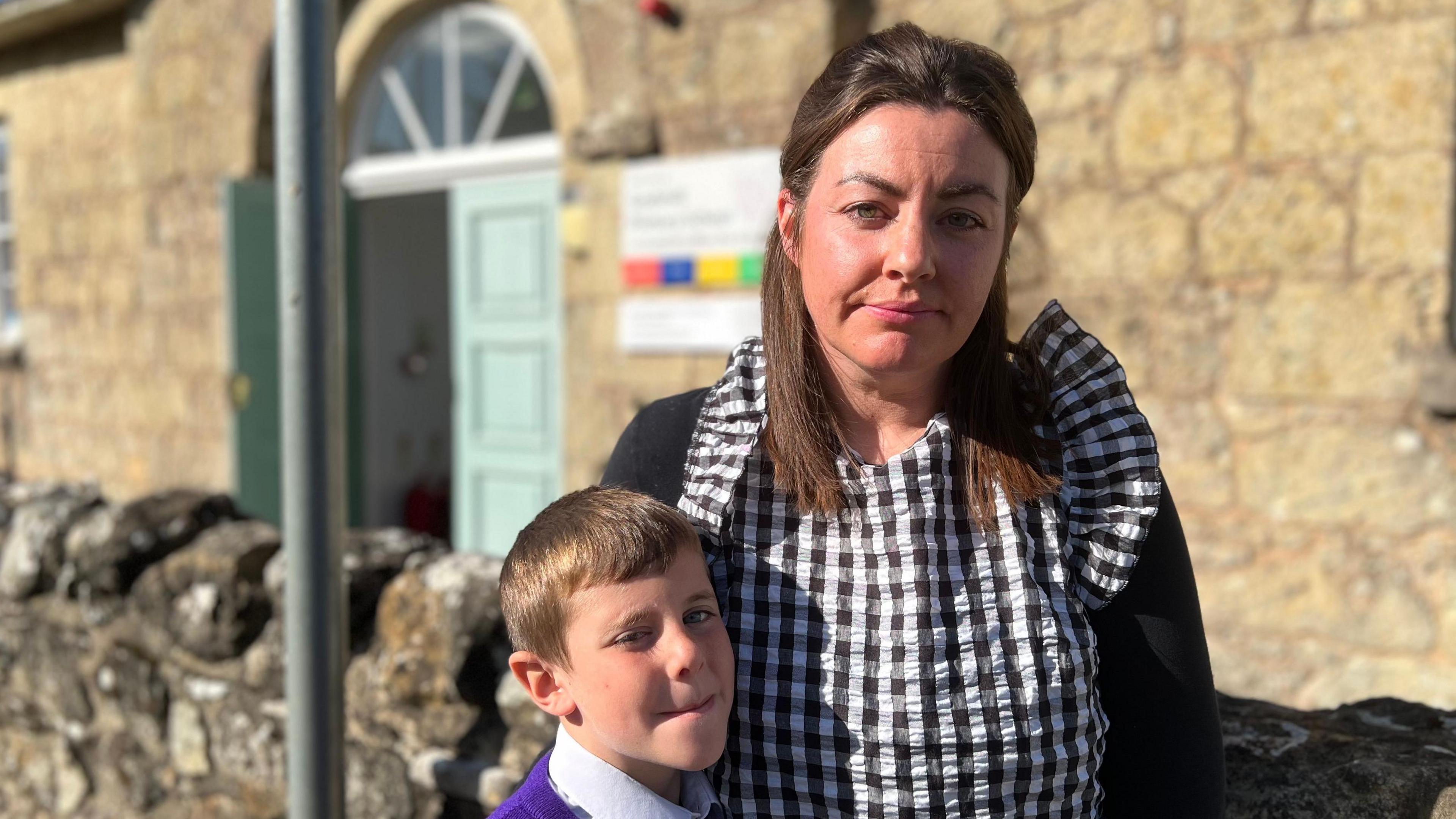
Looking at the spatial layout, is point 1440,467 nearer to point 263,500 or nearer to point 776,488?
point 776,488

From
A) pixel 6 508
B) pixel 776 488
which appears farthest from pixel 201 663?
pixel 776 488

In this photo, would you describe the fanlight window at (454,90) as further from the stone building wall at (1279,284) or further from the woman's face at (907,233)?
the woman's face at (907,233)

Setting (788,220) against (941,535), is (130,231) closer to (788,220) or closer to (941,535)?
(788,220)

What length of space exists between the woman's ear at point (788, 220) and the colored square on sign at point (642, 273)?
3080 mm

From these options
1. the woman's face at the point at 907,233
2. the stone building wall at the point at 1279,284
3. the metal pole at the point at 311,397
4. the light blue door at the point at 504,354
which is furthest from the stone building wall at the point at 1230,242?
the metal pole at the point at 311,397

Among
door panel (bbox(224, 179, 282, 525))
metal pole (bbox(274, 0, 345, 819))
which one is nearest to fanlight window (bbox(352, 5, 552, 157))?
door panel (bbox(224, 179, 282, 525))

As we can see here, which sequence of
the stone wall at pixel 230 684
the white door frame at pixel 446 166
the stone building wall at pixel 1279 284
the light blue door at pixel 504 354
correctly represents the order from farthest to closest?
the light blue door at pixel 504 354
the white door frame at pixel 446 166
the stone building wall at pixel 1279 284
the stone wall at pixel 230 684

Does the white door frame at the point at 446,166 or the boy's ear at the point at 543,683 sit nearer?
the boy's ear at the point at 543,683

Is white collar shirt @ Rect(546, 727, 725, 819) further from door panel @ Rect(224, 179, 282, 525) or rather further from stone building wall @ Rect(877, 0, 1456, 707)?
door panel @ Rect(224, 179, 282, 525)

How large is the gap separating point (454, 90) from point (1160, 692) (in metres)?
4.91

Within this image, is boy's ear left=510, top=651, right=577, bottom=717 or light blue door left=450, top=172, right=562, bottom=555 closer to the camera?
boy's ear left=510, top=651, right=577, bottom=717

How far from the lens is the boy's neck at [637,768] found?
126 cm

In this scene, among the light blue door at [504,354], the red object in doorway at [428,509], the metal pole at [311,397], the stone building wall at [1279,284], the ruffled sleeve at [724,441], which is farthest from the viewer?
the red object in doorway at [428,509]

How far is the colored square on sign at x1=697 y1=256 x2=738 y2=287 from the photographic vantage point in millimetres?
4270
